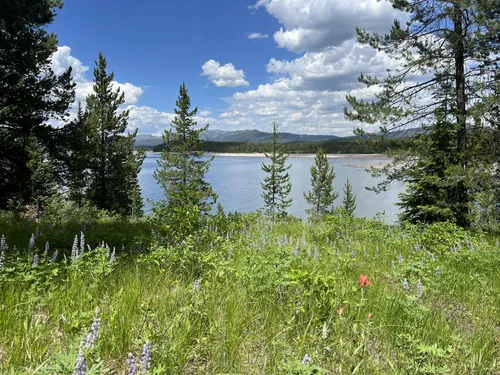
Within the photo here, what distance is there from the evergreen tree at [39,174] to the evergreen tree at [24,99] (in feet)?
0.58

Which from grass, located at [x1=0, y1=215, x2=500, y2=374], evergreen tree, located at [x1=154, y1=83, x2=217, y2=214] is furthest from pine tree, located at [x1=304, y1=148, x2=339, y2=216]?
grass, located at [x1=0, y1=215, x2=500, y2=374]

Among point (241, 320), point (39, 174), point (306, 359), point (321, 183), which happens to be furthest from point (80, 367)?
point (321, 183)

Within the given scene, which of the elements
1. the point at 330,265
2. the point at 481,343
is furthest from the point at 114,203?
the point at 481,343

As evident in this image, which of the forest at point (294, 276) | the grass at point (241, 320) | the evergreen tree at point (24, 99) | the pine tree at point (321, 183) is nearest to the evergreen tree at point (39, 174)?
the evergreen tree at point (24, 99)

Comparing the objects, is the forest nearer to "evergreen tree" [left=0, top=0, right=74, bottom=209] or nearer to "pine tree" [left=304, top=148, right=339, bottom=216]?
"evergreen tree" [left=0, top=0, right=74, bottom=209]

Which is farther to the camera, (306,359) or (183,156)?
(183,156)

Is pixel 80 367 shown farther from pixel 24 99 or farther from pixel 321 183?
pixel 321 183

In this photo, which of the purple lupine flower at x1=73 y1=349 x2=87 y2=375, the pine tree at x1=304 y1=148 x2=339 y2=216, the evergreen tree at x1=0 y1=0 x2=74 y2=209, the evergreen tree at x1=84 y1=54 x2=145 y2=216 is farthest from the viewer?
the pine tree at x1=304 y1=148 x2=339 y2=216

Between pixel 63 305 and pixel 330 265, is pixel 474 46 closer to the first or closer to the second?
pixel 330 265

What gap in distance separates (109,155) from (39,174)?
15959 mm

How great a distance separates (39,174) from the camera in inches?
573

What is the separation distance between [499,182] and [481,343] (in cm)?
1254

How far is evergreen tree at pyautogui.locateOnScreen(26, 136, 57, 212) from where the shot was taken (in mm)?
14320

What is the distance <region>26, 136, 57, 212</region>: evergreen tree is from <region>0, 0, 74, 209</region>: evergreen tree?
18 centimetres
